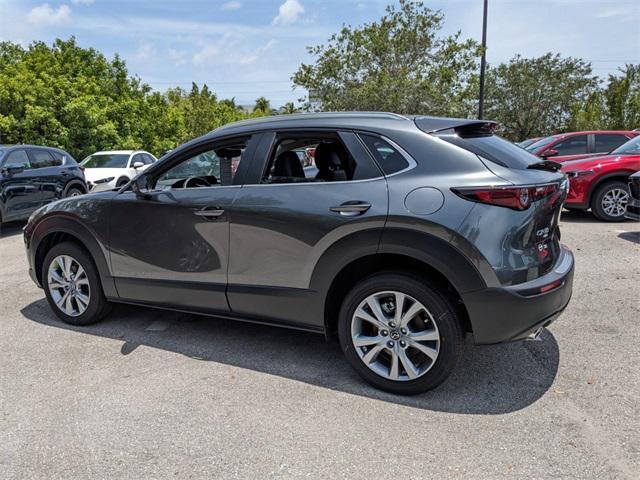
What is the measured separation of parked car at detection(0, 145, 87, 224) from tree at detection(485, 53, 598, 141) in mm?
26945

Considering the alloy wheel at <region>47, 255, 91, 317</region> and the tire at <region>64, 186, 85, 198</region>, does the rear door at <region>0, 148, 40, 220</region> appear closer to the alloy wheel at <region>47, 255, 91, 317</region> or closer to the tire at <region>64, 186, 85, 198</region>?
the tire at <region>64, 186, 85, 198</region>

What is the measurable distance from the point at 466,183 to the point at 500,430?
1.40m

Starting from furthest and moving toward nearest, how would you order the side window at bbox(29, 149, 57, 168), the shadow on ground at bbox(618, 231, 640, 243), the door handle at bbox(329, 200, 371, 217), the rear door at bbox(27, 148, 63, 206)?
the side window at bbox(29, 149, 57, 168), the rear door at bbox(27, 148, 63, 206), the shadow on ground at bbox(618, 231, 640, 243), the door handle at bbox(329, 200, 371, 217)

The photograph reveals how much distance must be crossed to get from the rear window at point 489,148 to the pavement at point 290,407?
1.44m

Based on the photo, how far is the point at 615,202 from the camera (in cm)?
910

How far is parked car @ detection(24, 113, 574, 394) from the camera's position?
2906 millimetres

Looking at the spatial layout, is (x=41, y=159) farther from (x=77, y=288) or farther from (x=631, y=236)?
(x=631, y=236)

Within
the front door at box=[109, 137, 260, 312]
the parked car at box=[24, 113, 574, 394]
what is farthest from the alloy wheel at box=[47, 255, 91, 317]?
the front door at box=[109, 137, 260, 312]

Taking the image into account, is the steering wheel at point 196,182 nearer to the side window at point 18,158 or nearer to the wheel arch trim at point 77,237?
the wheel arch trim at point 77,237

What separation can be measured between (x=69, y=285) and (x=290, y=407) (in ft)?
8.29

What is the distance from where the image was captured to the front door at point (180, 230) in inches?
146

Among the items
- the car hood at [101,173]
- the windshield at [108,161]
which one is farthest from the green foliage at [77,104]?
the car hood at [101,173]

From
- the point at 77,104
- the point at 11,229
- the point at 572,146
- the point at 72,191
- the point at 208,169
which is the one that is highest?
the point at 77,104

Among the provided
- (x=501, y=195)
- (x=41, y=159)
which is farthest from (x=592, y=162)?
(x=41, y=159)
